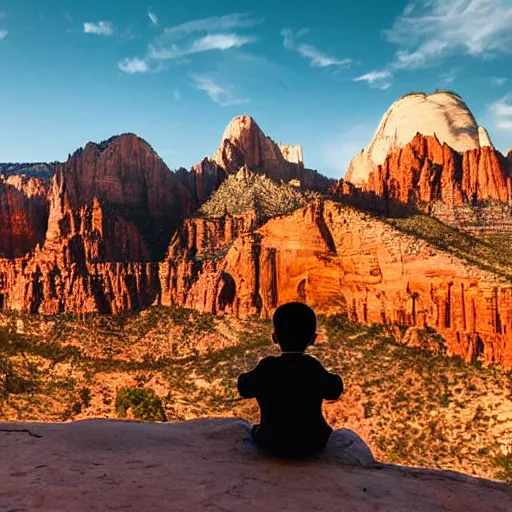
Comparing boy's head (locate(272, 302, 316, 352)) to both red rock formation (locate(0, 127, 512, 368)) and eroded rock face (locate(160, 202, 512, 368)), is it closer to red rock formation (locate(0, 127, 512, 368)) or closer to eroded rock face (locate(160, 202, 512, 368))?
eroded rock face (locate(160, 202, 512, 368))

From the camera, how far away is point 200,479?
4617 millimetres

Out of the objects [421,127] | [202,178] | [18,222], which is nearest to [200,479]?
[18,222]

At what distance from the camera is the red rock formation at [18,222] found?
82.9 metres

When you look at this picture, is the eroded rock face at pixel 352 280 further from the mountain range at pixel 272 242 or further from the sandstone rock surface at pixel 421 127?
the sandstone rock surface at pixel 421 127

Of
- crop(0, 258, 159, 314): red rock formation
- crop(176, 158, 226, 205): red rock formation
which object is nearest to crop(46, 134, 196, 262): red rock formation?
crop(176, 158, 226, 205): red rock formation

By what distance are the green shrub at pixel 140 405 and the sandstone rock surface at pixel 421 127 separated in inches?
2876

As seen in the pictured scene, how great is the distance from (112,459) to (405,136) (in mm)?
119653

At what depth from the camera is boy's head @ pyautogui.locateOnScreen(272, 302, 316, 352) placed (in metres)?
6.52

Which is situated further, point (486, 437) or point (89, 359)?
point (89, 359)

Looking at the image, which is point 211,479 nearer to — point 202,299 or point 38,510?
point 38,510

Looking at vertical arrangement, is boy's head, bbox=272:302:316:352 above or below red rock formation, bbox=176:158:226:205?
below

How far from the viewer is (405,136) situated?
376ft

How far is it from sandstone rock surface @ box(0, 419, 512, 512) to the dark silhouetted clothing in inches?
10.8

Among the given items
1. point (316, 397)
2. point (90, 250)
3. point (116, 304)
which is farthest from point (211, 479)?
point (90, 250)
